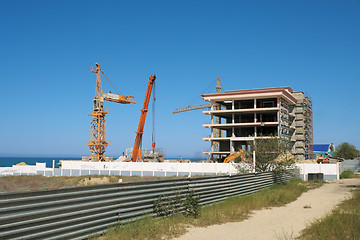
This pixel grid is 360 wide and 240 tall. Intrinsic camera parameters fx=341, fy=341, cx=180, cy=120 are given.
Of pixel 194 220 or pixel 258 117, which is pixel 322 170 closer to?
pixel 194 220

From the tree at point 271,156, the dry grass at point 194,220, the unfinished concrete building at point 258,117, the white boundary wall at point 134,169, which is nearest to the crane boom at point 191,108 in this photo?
the unfinished concrete building at point 258,117

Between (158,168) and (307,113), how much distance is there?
5803 centimetres

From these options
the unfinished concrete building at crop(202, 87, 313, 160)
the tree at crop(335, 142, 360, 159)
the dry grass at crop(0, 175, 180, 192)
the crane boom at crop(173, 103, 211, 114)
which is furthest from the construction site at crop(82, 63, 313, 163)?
the crane boom at crop(173, 103, 211, 114)

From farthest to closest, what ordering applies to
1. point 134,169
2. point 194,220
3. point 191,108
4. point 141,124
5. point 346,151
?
point 191,108, point 346,151, point 141,124, point 134,169, point 194,220

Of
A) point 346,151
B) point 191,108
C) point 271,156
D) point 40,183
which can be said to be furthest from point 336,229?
point 191,108

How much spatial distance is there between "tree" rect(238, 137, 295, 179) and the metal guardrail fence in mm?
11991

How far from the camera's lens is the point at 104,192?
7961 mm

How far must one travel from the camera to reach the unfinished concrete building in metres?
68.2

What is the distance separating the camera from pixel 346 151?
315 feet

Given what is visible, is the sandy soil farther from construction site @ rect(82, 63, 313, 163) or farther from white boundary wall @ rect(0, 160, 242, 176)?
construction site @ rect(82, 63, 313, 163)

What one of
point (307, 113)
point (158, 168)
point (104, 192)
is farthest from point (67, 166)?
point (307, 113)

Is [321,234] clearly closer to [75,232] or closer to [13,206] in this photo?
[75,232]

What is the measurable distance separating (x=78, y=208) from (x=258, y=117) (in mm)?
69365

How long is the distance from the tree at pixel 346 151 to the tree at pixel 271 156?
79773 mm
